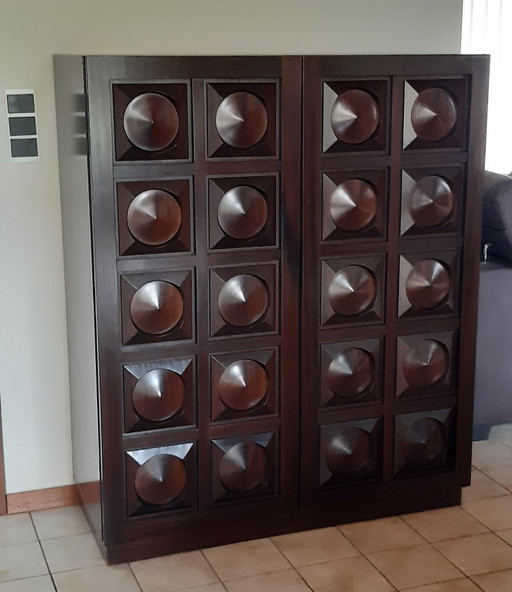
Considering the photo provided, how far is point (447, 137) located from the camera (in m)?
2.78

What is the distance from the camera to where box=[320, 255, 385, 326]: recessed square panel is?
2.75 m

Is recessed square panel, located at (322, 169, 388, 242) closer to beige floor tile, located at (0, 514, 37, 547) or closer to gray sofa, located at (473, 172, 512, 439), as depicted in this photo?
gray sofa, located at (473, 172, 512, 439)

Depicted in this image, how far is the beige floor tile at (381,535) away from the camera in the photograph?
2858 mm

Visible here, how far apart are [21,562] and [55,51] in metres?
1.46

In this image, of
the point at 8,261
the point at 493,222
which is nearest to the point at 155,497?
the point at 8,261

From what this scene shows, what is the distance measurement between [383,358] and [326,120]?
72 centimetres

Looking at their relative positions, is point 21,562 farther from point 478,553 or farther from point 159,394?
point 478,553

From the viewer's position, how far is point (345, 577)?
2680 mm

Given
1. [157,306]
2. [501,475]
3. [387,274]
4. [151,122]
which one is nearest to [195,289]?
[157,306]

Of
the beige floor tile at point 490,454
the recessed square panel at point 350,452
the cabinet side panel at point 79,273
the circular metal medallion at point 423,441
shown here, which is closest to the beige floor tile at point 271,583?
the recessed square panel at point 350,452

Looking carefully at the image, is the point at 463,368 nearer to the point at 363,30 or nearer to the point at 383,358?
the point at 383,358

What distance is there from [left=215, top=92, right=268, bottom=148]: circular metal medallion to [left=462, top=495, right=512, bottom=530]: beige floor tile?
4.53 feet

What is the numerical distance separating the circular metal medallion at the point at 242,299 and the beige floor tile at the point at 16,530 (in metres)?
0.92

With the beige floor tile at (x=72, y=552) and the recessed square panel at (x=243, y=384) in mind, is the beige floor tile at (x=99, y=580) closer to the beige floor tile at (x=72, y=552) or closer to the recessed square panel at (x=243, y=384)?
the beige floor tile at (x=72, y=552)
